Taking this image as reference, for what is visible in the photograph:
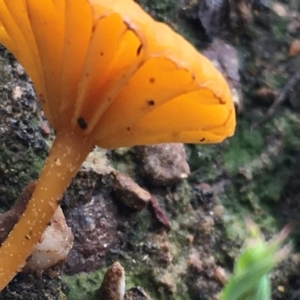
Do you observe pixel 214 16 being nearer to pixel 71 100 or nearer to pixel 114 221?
pixel 114 221

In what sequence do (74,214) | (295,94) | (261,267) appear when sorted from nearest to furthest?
1. (261,267)
2. (74,214)
3. (295,94)

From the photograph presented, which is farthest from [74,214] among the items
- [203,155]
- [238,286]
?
[238,286]

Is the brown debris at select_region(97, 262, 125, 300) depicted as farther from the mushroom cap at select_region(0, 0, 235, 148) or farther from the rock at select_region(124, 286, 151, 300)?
the mushroom cap at select_region(0, 0, 235, 148)

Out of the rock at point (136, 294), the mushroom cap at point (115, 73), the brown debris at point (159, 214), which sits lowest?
the rock at point (136, 294)

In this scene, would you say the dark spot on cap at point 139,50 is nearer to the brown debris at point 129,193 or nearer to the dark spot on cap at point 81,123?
the dark spot on cap at point 81,123

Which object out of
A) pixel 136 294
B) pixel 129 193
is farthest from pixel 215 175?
pixel 136 294

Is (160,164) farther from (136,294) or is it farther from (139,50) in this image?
(139,50)

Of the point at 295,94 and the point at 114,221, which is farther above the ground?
the point at 295,94

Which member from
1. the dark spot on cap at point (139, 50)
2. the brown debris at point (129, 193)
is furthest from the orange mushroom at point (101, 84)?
the brown debris at point (129, 193)
